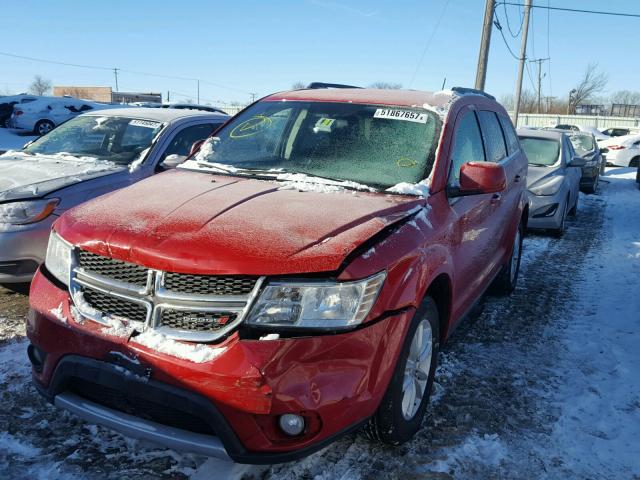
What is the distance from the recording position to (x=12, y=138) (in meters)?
19.6

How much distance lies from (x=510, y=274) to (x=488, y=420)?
98.6 inches

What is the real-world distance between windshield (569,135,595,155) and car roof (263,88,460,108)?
11.3 meters

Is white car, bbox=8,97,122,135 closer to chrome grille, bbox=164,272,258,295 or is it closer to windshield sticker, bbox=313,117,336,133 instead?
windshield sticker, bbox=313,117,336,133

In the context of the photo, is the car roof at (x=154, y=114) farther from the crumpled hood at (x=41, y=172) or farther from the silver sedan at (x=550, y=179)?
the silver sedan at (x=550, y=179)

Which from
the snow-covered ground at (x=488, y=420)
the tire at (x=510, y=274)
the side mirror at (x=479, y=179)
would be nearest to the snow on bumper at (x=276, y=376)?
the snow-covered ground at (x=488, y=420)

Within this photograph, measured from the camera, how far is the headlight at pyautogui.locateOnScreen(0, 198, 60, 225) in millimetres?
4250

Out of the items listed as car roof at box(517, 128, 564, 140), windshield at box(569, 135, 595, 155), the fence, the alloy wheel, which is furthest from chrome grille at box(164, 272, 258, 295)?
the fence

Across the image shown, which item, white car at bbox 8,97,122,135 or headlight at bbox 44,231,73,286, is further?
white car at bbox 8,97,122,135

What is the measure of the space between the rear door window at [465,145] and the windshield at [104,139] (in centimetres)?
323

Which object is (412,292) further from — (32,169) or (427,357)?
(32,169)

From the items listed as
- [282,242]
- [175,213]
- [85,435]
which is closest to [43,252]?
[85,435]

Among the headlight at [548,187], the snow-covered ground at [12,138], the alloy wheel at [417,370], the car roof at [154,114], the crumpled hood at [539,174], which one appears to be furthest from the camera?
the snow-covered ground at [12,138]

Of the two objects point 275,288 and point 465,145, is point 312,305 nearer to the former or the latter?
point 275,288

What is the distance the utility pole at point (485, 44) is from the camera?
13.7m
